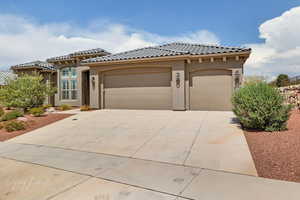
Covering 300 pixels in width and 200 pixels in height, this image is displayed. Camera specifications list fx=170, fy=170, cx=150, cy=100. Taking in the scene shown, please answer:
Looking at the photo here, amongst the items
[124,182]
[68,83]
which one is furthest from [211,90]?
[68,83]

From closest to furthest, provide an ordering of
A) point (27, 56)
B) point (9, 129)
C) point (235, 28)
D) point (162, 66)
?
1. point (9, 129)
2. point (162, 66)
3. point (235, 28)
4. point (27, 56)

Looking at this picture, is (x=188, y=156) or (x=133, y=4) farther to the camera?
(x=133, y=4)

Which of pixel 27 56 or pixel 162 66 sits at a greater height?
pixel 27 56

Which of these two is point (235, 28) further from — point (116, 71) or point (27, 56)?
point (27, 56)

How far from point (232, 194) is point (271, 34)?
2113cm

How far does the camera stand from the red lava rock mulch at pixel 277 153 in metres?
3.32

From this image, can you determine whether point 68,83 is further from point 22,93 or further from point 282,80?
point 282,80

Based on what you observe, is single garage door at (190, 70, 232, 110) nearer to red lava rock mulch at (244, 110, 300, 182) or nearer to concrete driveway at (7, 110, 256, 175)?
concrete driveway at (7, 110, 256, 175)

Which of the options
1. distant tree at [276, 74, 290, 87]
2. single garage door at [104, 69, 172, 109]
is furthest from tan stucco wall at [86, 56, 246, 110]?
distant tree at [276, 74, 290, 87]

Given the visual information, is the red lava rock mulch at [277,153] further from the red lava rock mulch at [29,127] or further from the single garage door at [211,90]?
the red lava rock mulch at [29,127]

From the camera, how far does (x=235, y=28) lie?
15266 millimetres

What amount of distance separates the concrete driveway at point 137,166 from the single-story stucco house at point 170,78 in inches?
172

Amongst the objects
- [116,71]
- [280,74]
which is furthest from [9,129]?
[280,74]

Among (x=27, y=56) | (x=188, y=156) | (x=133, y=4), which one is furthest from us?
(x=27, y=56)
